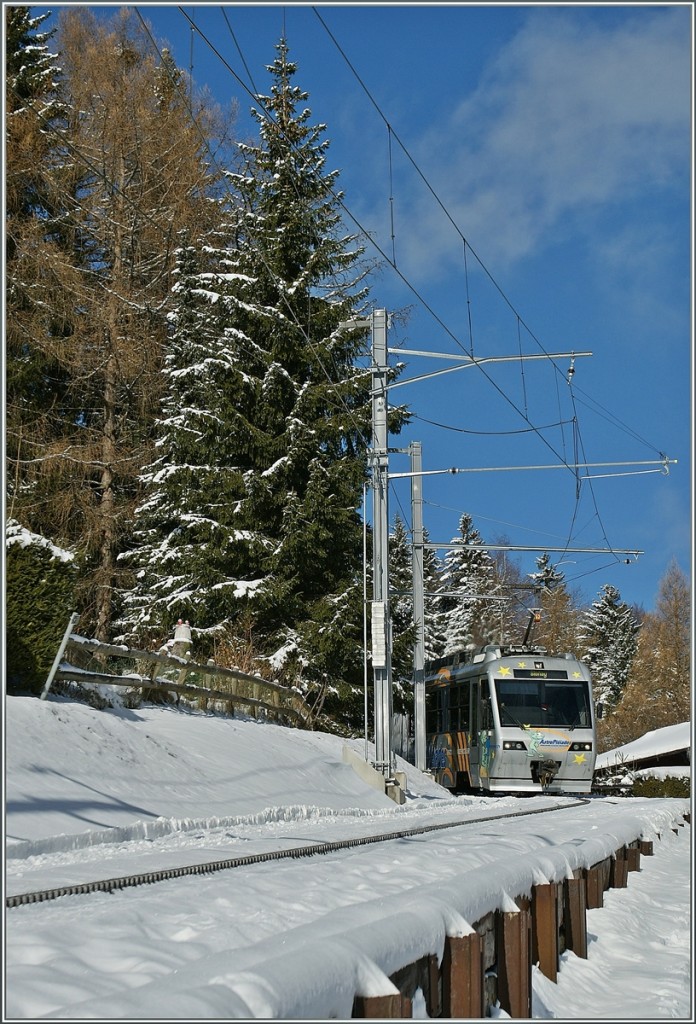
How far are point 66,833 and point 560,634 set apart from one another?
63.8m

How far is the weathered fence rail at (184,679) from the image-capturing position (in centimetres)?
1688

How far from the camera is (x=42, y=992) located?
4223mm

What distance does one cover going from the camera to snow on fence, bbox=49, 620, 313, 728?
1675 cm

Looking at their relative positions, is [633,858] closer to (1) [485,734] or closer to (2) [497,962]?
(2) [497,962]

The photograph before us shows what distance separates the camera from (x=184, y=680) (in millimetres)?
20562

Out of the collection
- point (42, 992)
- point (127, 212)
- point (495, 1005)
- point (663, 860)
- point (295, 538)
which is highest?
point (127, 212)

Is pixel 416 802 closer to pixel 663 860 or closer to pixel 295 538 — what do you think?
pixel 663 860

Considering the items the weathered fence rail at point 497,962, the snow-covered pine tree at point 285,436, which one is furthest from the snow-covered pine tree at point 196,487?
the weathered fence rail at point 497,962

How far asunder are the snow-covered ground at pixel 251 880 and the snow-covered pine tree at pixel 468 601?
52.4 metres

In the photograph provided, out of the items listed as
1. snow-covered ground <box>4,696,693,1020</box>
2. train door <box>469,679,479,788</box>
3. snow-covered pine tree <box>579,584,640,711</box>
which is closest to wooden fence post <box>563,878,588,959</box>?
snow-covered ground <box>4,696,693,1020</box>

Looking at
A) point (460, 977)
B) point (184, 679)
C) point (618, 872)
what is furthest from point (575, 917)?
point (184, 679)

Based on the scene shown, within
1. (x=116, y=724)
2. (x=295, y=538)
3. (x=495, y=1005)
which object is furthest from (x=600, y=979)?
(x=295, y=538)

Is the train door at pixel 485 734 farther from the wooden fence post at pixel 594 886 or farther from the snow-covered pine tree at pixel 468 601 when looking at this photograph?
the snow-covered pine tree at pixel 468 601

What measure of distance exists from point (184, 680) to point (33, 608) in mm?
5231
